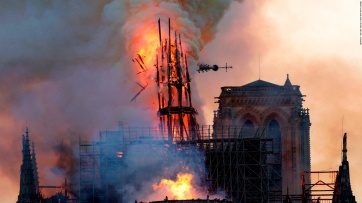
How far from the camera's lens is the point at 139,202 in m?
199

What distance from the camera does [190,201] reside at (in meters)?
188

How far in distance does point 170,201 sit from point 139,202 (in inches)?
493

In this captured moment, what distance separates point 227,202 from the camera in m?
192

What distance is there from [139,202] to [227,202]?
36.9ft

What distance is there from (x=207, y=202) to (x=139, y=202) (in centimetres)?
1298

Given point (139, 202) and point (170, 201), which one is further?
point (139, 202)

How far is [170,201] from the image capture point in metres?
187

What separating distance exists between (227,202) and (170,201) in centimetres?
703

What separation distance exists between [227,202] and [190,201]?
5023mm

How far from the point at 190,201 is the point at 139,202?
1217cm
